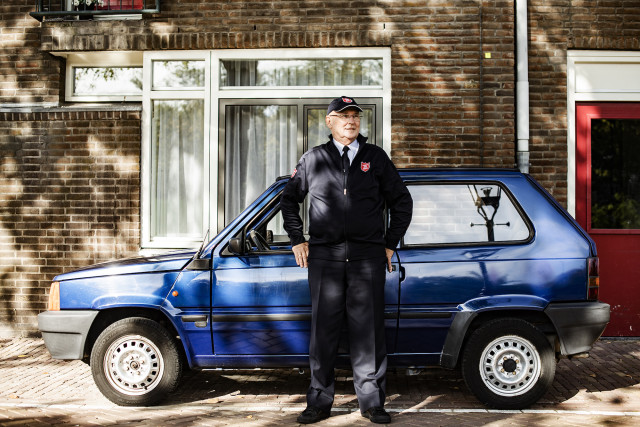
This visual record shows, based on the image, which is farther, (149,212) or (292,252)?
(149,212)

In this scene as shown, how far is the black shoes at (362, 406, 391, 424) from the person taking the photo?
4.47m

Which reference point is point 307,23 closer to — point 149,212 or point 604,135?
point 149,212

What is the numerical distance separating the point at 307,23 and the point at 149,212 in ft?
10.2

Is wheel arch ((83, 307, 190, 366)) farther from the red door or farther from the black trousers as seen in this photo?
the red door

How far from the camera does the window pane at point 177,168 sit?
823cm

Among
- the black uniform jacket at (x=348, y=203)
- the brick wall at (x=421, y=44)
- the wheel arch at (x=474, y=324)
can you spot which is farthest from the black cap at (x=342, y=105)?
the brick wall at (x=421, y=44)

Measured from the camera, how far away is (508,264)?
4773 mm

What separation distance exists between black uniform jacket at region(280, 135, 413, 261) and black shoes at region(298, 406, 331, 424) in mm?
1092

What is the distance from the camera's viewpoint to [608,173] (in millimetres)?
7902

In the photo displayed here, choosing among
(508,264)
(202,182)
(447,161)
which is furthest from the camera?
(202,182)

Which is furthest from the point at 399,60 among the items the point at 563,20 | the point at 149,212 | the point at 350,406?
the point at 350,406

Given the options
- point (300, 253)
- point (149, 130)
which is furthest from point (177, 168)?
point (300, 253)

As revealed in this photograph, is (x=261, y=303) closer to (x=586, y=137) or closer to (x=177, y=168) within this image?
(x=177, y=168)

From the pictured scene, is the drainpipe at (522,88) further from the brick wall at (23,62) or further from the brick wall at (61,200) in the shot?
the brick wall at (23,62)
